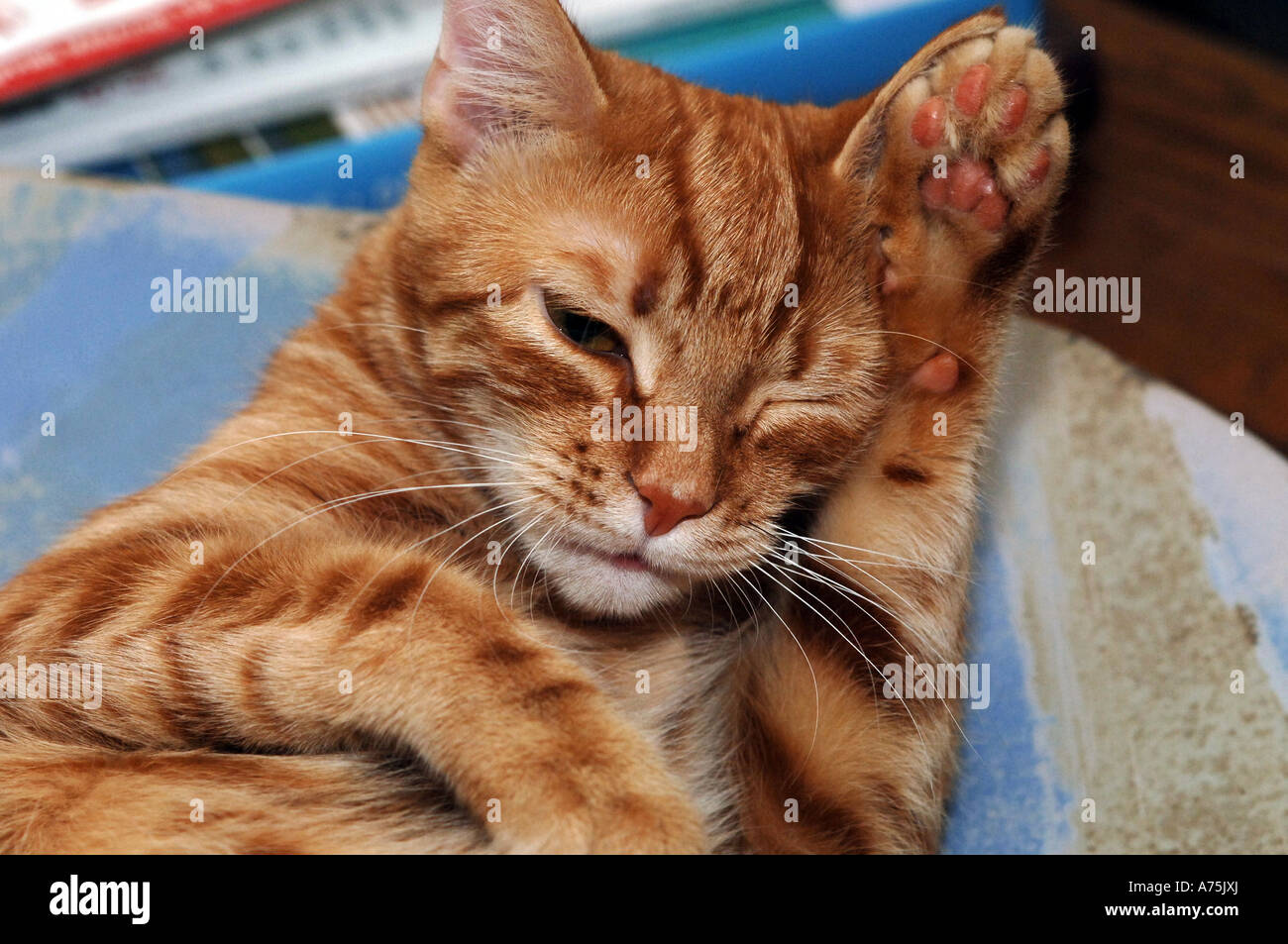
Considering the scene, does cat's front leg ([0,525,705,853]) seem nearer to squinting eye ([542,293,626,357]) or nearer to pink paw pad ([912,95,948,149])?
squinting eye ([542,293,626,357])

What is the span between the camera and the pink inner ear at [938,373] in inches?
56.9

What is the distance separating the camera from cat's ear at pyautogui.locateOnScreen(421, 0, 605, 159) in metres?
1.33

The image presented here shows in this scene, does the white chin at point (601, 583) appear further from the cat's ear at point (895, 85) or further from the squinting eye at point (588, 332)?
the cat's ear at point (895, 85)

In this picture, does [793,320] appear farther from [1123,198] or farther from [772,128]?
[1123,198]

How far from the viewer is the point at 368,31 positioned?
114 inches

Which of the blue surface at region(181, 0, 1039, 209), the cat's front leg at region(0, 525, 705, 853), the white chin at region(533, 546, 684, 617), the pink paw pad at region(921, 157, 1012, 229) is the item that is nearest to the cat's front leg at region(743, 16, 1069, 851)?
the pink paw pad at region(921, 157, 1012, 229)

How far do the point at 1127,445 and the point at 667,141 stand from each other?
92cm

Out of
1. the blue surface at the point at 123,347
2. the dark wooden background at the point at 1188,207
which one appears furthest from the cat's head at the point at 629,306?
the dark wooden background at the point at 1188,207

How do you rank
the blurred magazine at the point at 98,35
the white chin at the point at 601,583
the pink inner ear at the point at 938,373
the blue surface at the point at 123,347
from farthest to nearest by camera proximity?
the blurred magazine at the point at 98,35
the blue surface at the point at 123,347
the pink inner ear at the point at 938,373
the white chin at the point at 601,583

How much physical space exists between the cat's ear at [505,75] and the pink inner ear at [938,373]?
50 centimetres

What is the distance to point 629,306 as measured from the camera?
51.0 inches

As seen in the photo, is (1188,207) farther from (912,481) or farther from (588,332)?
(588,332)

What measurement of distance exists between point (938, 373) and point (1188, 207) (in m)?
1.72
